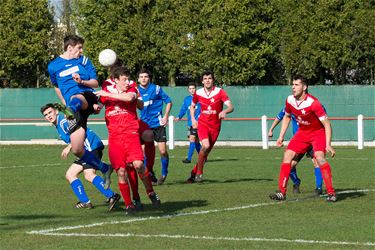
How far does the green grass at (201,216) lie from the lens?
1023 cm

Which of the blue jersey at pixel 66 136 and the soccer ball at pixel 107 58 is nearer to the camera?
the soccer ball at pixel 107 58

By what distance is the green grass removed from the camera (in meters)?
10.2

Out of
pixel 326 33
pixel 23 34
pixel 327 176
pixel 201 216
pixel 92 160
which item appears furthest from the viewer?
pixel 23 34

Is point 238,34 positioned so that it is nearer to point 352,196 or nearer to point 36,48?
point 36,48

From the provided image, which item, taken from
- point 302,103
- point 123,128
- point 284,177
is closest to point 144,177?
point 123,128

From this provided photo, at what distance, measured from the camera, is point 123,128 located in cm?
1309

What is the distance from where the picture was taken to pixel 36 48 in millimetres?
46531

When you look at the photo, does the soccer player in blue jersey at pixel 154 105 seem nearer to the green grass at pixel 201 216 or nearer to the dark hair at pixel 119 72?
the green grass at pixel 201 216

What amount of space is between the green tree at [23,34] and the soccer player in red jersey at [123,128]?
33935 millimetres

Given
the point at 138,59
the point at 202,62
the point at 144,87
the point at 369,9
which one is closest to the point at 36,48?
the point at 138,59

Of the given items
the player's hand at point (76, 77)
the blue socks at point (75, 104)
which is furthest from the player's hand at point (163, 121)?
the blue socks at point (75, 104)

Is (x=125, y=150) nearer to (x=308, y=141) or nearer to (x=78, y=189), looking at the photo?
(x=78, y=189)

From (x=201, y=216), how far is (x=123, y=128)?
169 cm

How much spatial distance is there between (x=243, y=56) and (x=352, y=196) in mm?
27032
